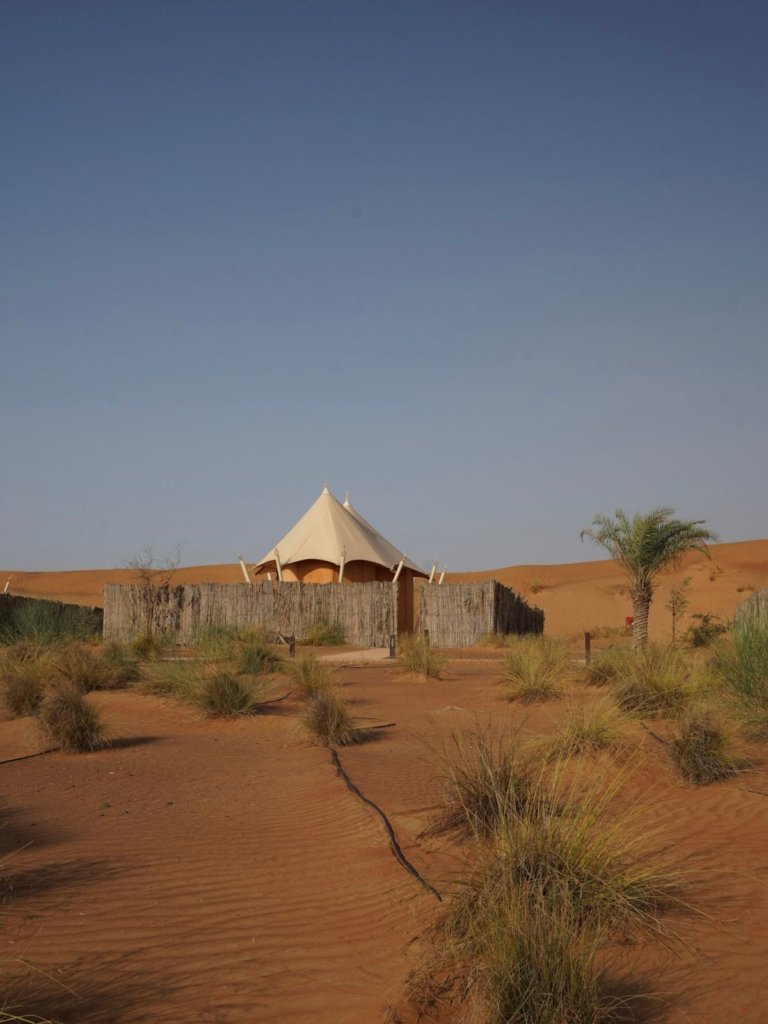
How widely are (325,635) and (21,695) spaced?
12513 millimetres

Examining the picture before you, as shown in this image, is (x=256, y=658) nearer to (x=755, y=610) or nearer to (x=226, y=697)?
(x=226, y=697)

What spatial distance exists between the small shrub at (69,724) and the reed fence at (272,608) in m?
14.9

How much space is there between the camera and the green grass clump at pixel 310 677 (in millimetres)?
11195

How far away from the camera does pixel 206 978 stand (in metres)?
3.54

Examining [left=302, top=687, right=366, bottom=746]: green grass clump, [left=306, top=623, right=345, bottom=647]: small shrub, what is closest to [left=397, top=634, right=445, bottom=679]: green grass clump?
[left=302, top=687, right=366, bottom=746]: green grass clump

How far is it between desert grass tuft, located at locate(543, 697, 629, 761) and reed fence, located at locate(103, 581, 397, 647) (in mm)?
15927

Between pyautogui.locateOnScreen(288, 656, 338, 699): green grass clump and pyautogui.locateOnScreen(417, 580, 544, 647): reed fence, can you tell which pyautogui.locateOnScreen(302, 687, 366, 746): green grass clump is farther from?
pyautogui.locateOnScreen(417, 580, 544, 647): reed fence

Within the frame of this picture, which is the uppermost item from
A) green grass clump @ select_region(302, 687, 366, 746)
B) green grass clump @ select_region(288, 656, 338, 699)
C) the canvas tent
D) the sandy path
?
the canvas tent

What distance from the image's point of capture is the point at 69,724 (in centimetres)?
831

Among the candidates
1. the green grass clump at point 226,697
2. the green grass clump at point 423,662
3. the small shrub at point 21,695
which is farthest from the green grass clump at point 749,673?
the small shrub at point 21,695

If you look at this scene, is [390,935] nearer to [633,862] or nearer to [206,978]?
[206,978]

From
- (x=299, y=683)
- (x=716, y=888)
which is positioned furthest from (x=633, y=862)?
(x=299, y=683)

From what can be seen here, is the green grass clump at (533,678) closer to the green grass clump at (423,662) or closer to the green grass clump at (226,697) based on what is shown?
the green grass clump at (423,662)

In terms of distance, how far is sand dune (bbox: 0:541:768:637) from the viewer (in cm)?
4459
